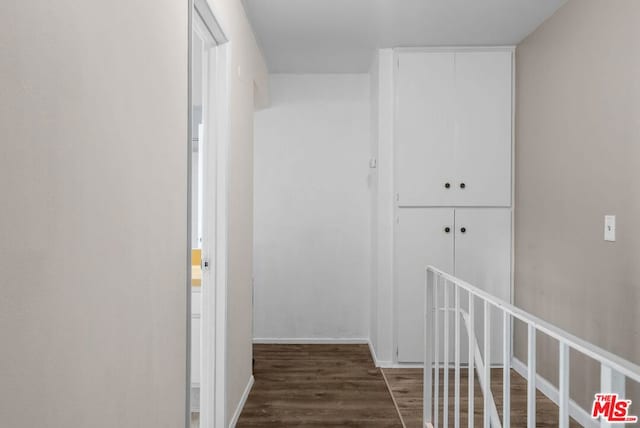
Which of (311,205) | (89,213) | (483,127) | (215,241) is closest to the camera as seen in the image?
(89,213)

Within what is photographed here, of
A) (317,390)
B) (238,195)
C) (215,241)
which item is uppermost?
(238,195)

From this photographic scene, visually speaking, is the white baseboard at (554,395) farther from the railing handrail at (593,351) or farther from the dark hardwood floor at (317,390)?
the railing handrail at (593,351)

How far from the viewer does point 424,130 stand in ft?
12.2

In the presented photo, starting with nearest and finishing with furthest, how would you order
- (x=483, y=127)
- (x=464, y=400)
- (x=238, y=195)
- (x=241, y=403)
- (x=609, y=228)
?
(x=609, y=228)
(x=238, y=195)
(x=241, y=403)
(x=464, y=400)
(x=483, y=127)

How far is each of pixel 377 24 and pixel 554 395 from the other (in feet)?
8.76

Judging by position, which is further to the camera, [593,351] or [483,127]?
[483,127]

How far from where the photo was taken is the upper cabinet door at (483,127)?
3678 millimetres

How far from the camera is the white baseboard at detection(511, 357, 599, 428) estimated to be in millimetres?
2618

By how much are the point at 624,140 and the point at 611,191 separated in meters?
0.27

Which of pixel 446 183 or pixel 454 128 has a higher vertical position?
pixel 454 128

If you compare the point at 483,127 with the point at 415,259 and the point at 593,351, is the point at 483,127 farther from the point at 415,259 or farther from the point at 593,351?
the point at 593,351

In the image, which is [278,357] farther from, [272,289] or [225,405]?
[225,405]

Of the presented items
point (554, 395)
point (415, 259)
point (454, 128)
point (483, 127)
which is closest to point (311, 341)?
point (415, 259)

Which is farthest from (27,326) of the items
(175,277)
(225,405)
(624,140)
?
(624,140)
